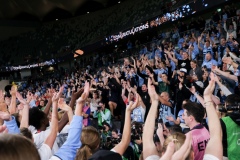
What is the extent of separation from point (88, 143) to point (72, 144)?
15 cm

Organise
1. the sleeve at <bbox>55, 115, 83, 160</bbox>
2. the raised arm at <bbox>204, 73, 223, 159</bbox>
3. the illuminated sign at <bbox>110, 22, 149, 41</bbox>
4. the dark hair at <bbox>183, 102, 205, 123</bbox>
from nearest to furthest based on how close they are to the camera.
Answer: the raised arm at <bbox>204, 73, 223, 159</bbox>
the sleeve at <bbox>55, 115, 83, 160</bbox>
the dark hair at <bbox>183, 102, 205, 123</bbox>
the illuminated sign at <bbox>110, 22, 149, 41</bbox>

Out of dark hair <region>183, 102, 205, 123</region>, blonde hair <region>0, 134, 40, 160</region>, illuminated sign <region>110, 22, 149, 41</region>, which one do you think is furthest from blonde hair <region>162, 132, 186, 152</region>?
illuminated sign <region>110, 22, 149, 41</region>

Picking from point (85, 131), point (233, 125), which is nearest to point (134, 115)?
point (233, 125)

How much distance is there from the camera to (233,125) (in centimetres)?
337

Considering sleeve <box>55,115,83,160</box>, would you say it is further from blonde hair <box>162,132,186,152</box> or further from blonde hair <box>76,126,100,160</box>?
blonde hair <box>162,132,186,152</box>

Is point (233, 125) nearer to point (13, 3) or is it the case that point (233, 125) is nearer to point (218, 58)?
point (218, 58)

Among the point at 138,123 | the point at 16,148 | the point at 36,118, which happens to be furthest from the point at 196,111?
the point at 16,148

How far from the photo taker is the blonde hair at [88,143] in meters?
2.46

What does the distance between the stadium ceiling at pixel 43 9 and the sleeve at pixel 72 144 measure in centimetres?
2814

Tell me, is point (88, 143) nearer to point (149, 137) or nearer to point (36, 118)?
A: point (149, 137)

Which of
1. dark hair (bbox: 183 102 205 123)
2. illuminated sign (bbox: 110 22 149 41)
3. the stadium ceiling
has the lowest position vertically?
dark hair (bbox: 183 102 205 123)

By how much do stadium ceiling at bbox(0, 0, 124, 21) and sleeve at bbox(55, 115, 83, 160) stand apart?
2814 centimetres

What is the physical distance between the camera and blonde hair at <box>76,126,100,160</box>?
8.07 ft

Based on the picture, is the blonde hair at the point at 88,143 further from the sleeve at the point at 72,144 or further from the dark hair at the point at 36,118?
the dark hair at the point at 36,118
